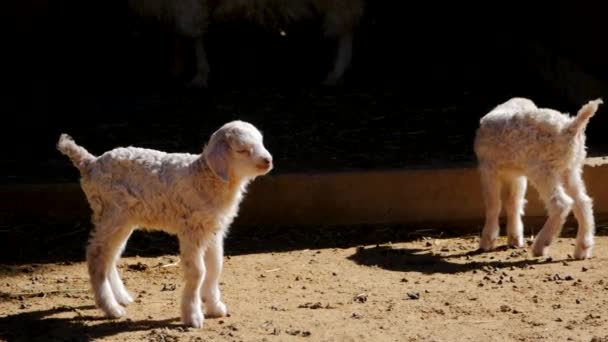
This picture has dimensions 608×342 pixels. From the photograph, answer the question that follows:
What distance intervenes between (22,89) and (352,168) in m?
3.17

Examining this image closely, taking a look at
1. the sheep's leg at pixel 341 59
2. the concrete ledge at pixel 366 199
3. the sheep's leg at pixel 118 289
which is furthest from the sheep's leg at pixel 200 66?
the sheep's leg at pixel 118 289

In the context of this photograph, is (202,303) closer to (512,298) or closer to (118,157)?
(118,157)

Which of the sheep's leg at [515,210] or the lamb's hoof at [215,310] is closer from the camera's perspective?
the lamb's hoof at [215,310]

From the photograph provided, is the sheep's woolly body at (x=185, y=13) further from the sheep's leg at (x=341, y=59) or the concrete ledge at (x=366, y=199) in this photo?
the concrete ledge at (x=366, y=199)

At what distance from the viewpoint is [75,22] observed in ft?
42.8

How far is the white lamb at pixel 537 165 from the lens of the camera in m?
7.43

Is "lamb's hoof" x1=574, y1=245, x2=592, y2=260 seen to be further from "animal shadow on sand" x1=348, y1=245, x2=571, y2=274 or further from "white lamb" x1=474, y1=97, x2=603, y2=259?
"animal shadow on sand" x1=348, y1=245, x2=571, y2=274

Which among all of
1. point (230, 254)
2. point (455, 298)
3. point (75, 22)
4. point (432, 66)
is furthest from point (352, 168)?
point (75, 22)

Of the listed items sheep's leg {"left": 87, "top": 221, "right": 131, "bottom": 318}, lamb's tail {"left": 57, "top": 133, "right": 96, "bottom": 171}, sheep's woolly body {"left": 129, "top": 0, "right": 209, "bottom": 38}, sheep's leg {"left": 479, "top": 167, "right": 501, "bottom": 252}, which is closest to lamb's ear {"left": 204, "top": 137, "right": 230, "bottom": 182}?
sheep's leg {"left": 87, "top": 221, "right": 131, "bottom": 318}

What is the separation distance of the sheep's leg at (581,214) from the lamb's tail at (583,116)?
14.0 inches

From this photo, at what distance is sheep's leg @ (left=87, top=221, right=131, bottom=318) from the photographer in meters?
6.30

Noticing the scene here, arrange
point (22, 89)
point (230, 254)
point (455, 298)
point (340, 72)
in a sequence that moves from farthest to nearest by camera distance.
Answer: point (340, 72)
point (22, 89)
point (230, 254)
point (455, 298)

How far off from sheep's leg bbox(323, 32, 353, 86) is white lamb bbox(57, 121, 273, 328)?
19.1ft

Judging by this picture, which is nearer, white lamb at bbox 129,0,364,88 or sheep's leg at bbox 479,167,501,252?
sheep's leg at bbox 479,167,501,252
